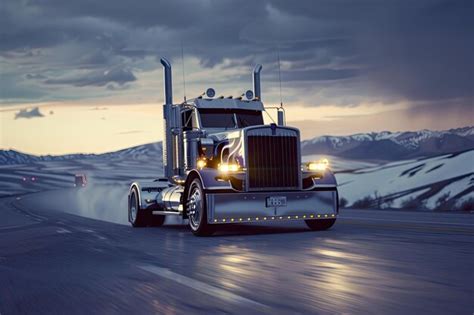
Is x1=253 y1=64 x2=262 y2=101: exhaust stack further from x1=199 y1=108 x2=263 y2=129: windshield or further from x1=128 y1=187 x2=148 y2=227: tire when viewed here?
x1=128 y1=187 x2=148 y2=227: tire

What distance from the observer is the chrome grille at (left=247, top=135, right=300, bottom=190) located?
15.8 m

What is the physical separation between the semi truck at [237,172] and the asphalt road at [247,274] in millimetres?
603

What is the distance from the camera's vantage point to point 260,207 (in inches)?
611

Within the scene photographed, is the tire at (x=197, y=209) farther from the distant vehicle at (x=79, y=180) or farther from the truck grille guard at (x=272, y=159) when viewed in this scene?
the distant vehicle at (x=79, y=180)

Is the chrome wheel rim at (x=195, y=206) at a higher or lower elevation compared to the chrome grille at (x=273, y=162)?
lower

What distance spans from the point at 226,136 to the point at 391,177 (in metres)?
25.2

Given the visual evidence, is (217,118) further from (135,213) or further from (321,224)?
(135,213)

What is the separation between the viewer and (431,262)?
31.1ft

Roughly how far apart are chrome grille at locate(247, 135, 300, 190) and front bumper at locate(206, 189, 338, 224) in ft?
0.79

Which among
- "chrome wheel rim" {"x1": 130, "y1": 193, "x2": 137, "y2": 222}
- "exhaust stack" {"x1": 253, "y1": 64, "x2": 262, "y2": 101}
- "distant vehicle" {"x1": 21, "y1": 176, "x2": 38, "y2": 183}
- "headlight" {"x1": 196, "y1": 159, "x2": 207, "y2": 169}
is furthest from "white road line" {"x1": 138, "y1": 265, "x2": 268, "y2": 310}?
"distant vehicle" {"x1": 21, "y1": 176, "x2": 38, "y2": 183}

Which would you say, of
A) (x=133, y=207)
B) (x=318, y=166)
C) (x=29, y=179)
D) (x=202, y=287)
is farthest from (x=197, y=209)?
(x=29, y=179)

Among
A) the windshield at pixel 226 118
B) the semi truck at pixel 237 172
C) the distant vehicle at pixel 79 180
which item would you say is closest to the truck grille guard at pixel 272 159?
the semi truck at pixel 237 172

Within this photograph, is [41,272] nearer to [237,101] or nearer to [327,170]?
[327,170]

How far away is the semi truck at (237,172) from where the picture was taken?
15.4 metres
